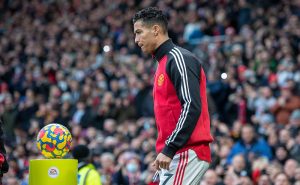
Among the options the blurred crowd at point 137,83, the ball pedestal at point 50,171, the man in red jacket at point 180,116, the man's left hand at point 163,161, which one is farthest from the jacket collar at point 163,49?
the blurred crowd at point 137,83

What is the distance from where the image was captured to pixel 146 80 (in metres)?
18.8

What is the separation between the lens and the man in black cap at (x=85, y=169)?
977 centimetres

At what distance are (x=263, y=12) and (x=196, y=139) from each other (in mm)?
14487

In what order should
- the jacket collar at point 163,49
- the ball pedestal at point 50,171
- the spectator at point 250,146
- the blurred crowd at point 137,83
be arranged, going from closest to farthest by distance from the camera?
the jacket collar at point 163,49
the ball pedestal at point 50,171
the spectator at point 250,146
the blurred crowd at point 137,83

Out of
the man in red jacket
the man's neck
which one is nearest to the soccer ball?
the man in red jacket

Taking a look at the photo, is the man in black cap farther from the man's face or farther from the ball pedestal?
the man's face

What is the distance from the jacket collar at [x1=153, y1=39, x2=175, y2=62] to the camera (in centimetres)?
678

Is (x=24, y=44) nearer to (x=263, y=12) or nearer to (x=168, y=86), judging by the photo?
(x=263, y=12)

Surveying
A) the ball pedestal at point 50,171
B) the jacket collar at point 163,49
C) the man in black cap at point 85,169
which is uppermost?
the jacket collar at point 163,49

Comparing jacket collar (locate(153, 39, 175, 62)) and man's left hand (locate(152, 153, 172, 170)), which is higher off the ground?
jacket collar (locate(153, 39, 175, 62))

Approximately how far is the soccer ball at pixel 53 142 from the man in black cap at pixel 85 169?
6.52ft

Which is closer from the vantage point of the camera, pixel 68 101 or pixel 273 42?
pixel 273 42

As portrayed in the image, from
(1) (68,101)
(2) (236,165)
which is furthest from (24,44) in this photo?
(2) (236,165)

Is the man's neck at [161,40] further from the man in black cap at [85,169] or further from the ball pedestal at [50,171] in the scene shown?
the man in black cap at [85,169]
